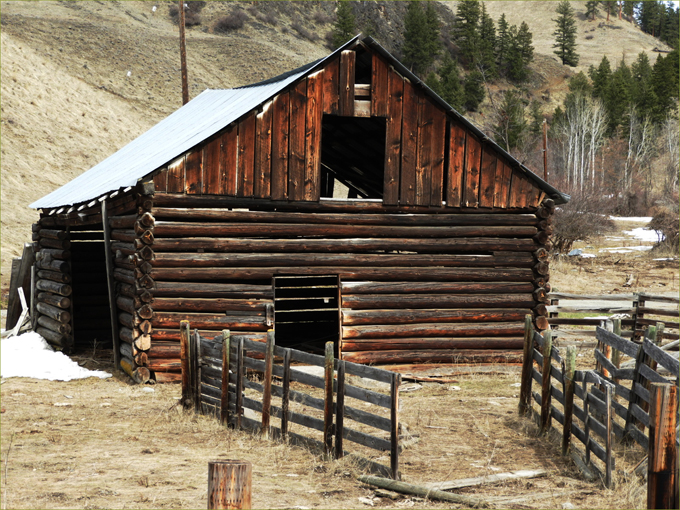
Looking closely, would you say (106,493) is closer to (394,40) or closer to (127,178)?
(127,178)

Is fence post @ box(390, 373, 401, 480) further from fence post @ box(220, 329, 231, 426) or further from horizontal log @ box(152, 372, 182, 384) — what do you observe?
horizontal log @ box(152, 372, 182, 384)

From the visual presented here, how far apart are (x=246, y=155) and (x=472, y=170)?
4303 mm

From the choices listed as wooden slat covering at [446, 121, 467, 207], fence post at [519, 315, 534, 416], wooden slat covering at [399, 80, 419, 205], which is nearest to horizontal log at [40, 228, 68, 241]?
wooden slat covering at [399, 80, 419, 205]

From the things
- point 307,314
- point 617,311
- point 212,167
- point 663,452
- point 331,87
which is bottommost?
point 307,314

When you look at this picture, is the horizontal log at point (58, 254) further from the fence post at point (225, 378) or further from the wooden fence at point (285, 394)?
the fence post at point (225, 378)

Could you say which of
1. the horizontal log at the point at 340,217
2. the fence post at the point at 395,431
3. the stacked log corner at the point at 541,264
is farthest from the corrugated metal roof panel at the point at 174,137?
the fence post at the point at 395,431

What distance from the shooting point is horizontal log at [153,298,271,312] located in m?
12.8

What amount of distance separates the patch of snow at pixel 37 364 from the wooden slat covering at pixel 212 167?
12.8 ft

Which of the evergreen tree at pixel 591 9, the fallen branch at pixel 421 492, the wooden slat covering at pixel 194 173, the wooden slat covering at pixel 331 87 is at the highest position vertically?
the evergreen tree at pixel 591 9

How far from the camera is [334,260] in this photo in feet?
44.5

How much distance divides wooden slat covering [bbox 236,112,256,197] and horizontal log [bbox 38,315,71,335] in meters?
5.22

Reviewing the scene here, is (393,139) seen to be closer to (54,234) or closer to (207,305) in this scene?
(207,305)

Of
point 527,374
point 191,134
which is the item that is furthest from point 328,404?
point 191,134

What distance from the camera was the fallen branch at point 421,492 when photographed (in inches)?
267
